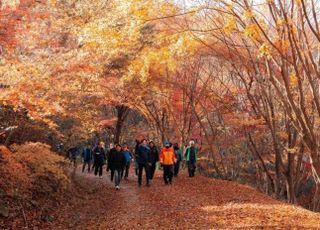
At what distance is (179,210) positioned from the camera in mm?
11461

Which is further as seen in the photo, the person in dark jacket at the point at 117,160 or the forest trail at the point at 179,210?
the person in dark jacket at the point at 117,160

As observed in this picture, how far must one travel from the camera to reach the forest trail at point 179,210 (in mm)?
9961

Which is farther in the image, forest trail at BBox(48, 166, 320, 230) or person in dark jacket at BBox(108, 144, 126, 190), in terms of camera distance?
person in dark jacket at BBox(108, 144, 126, 190)

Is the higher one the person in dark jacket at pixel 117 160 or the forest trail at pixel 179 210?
the person in dark jacket at pixel 117 160

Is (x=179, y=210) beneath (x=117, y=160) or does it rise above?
beneath

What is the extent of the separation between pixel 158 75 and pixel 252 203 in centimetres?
1083

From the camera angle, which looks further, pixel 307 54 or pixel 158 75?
pixel 158 75

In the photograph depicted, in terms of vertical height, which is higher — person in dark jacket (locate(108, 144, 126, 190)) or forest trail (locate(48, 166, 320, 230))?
person in dark jacket (locate(108, 144, 126, 190))

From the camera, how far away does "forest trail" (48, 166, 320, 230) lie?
9.96m

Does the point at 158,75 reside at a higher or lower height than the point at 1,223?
higher

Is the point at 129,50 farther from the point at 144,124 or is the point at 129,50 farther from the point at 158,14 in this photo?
the point at 144,124

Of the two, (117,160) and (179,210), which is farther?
(117,160)

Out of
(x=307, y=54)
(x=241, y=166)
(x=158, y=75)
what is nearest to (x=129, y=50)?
(x=158, y=75)

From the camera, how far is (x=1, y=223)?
962 cm
